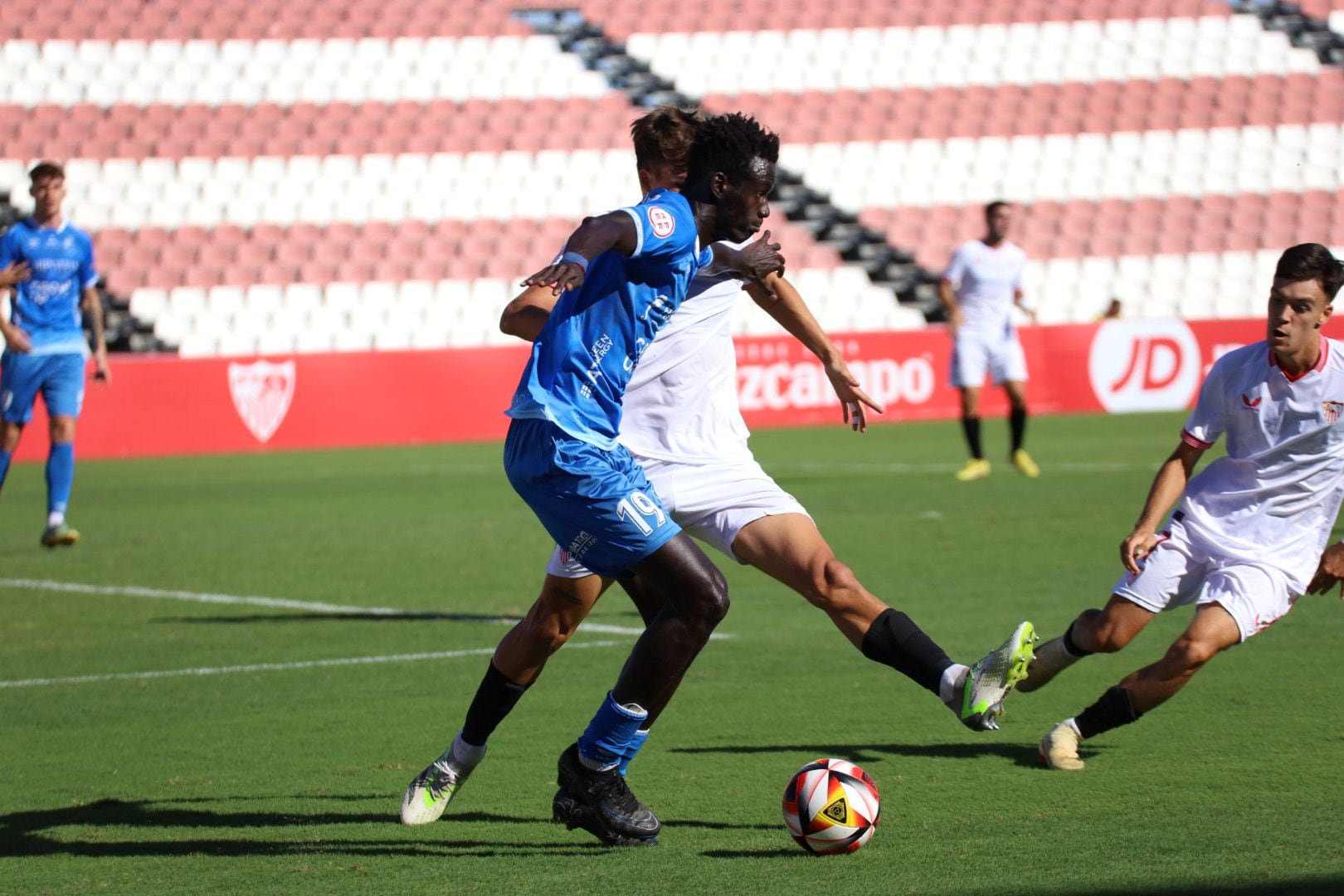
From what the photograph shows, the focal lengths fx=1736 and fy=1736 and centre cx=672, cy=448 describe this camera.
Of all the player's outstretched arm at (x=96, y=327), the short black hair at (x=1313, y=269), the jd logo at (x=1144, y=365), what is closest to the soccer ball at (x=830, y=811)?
the short black hair at (x=1313, y=269)

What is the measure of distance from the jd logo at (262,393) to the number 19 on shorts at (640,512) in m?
17.8

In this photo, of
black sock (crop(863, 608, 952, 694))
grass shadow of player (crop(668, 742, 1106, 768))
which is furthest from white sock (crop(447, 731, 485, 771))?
black sock (crop(863, 608, 952, 694))

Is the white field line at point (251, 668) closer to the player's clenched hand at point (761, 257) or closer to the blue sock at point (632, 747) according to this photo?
the blue sock at point (632, 747)

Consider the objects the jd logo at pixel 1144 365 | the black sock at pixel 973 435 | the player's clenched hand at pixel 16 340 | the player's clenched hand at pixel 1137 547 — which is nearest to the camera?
the player's clenched hand at pixel 1137 547

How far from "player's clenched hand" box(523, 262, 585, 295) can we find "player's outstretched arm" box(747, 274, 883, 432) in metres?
1.42

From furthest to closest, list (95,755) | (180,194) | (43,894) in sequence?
(180,194) < (95,755) < (43,894)

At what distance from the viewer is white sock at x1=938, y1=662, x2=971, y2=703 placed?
478cm

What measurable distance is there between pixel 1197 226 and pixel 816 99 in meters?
6.94

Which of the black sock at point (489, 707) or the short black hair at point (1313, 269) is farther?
the short black hair at point (1313, 269)

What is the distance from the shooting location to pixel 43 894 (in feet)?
14.4

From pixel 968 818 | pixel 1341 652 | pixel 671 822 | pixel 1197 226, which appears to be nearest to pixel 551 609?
pixel 671 822

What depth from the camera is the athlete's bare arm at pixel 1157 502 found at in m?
5.35

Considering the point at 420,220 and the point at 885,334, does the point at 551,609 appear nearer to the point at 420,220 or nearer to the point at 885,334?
the point at 885,334

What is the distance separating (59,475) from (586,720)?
7329 millimetres
